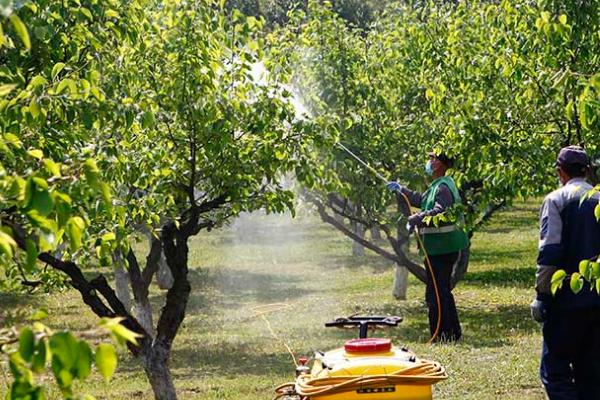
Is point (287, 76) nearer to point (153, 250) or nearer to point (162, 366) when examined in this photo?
point (162, 366)

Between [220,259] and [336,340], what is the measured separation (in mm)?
20706

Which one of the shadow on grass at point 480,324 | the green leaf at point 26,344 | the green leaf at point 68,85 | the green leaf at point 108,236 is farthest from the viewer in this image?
the shadow on grass at point 480,324

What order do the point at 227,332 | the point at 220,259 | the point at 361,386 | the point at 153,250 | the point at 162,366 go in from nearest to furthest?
the point at 361,386 → the point at 162,366 → the point at 153,250 → the point at 227,332 → the point at 220,259

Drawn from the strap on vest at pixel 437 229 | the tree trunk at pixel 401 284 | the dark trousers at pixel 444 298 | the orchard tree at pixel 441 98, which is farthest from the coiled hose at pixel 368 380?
the tree trunk at pixel 401 284

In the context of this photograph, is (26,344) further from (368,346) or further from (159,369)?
(159,369)

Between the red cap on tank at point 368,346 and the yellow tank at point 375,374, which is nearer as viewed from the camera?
the yellow tank at point 375,374

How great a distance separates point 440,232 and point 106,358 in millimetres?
11193

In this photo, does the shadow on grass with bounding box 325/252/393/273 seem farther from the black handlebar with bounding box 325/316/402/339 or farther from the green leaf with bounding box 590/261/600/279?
the green leaf with bounding box 590/261/600/279

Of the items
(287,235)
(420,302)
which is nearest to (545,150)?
(420,302)

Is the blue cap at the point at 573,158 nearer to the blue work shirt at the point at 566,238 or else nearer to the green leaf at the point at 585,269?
the blue work shirt at the point at 566,238

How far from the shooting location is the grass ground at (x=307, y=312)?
13.1m

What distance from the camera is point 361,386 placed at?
6328 mm

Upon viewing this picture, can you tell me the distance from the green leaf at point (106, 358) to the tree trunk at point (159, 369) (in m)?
9.42

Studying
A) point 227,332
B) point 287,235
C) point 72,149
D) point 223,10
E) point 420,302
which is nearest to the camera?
point 72,149
